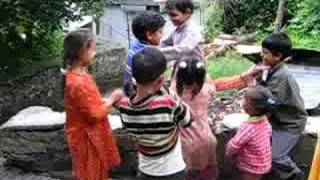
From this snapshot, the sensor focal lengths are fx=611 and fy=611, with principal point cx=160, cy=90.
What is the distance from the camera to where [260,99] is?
3.68 meters

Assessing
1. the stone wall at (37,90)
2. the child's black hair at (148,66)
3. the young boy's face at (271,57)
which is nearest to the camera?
the child's black hair at (148,66)

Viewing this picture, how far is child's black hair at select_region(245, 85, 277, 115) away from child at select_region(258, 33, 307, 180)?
12 centimetres

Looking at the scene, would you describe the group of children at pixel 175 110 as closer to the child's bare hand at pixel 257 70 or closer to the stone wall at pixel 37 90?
the child's bare hand at pixel 257 70

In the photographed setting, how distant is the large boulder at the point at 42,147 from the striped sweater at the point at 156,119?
1.59 metres

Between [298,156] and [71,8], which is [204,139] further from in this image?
[71,8]

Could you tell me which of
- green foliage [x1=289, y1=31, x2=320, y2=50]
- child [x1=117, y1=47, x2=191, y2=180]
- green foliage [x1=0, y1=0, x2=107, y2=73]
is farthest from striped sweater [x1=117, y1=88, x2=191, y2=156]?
green foliage [x1=289, y1=31, x2=320, y2=50]

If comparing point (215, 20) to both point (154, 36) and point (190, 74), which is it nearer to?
point (154, 36)

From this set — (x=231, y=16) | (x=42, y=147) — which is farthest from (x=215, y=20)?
(x=42, y=147)

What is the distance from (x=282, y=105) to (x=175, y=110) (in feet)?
3.10

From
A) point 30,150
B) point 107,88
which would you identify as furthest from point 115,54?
point 30,150

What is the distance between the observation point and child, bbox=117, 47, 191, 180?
3.19 m

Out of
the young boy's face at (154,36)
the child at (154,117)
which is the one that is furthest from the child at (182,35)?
the child at (154,117)

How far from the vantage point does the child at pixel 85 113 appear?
3486 mm

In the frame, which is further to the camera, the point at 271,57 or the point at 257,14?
the point at 257,14
